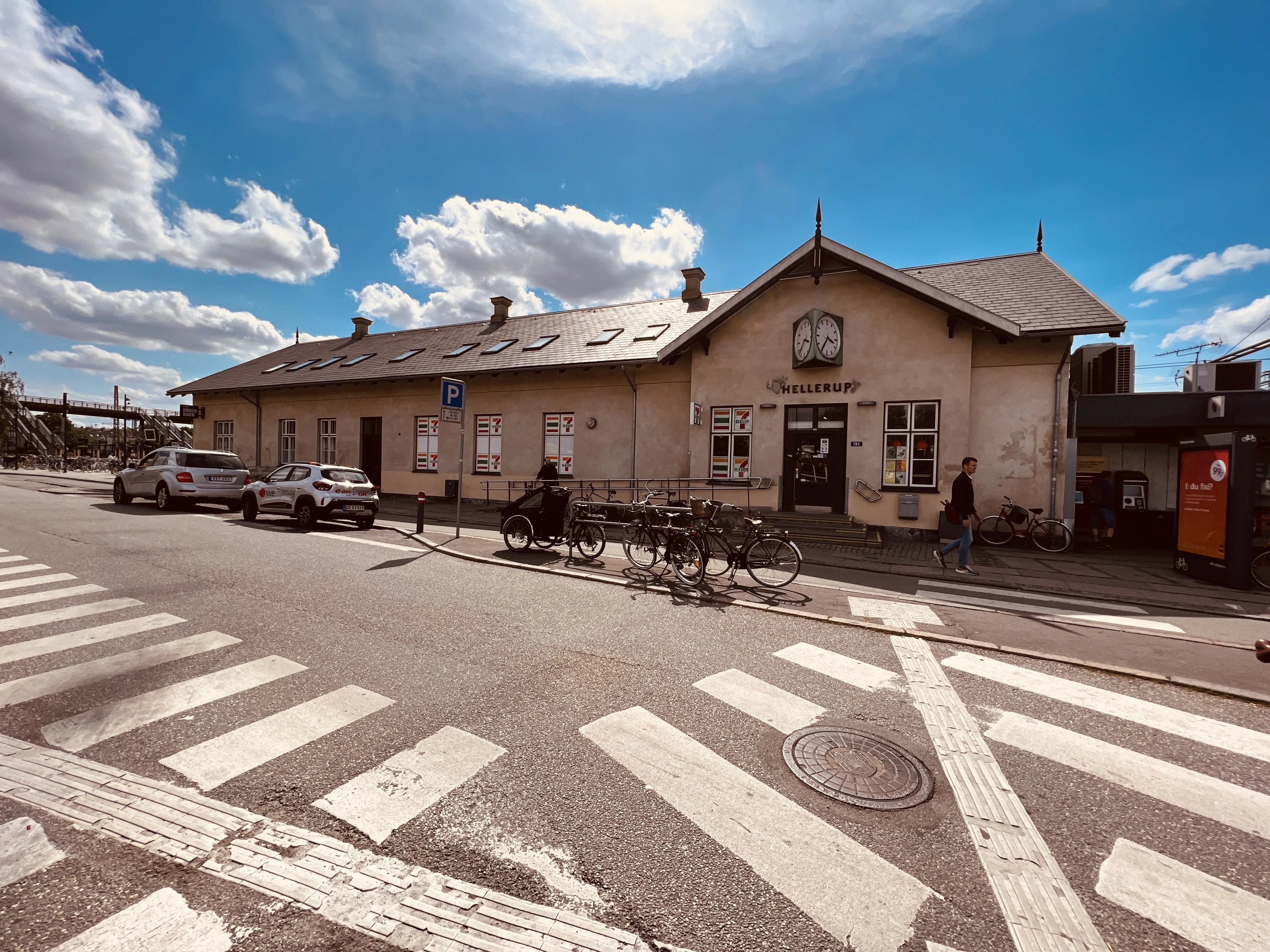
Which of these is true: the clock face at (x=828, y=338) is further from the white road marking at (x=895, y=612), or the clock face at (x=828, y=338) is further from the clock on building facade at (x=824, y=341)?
the white road marking at (x=895, y=612)

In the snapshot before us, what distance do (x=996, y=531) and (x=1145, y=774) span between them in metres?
11.0

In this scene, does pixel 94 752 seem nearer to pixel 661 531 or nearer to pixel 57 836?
pixel 57 836

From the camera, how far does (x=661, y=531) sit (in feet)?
30.7

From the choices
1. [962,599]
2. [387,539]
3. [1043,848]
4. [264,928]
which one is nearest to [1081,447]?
[962,599]

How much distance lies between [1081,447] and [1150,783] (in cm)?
1646

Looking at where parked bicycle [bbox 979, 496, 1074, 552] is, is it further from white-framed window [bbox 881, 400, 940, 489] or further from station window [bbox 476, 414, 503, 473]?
station window [bbox 476, 414, 503, 473]

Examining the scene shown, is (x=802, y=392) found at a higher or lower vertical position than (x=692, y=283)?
lower

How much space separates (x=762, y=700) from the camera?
4406mm

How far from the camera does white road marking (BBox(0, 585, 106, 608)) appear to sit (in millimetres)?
6332

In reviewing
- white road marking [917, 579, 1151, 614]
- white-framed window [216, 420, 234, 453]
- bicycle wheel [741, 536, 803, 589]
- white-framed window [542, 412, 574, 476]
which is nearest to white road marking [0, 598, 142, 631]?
bicycle wheel [741, 536, 803, 589]

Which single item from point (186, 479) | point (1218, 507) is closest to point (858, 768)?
point (1218, 507)

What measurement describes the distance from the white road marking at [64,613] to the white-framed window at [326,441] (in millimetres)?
18736

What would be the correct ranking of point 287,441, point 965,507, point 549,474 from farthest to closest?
1. point 287,441
2. point 549,474
3. point 965,507

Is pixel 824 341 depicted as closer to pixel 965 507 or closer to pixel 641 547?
pixel 965 507
